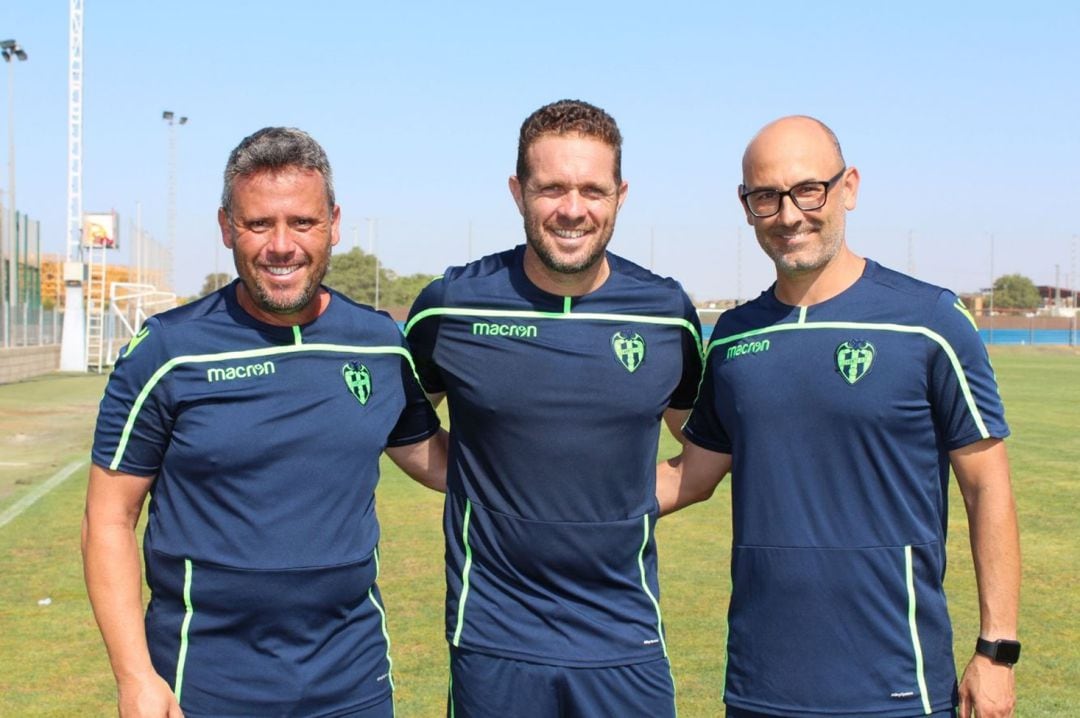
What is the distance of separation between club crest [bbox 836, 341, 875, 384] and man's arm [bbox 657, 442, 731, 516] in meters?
0.68

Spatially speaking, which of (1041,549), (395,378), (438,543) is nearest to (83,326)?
(438,543)

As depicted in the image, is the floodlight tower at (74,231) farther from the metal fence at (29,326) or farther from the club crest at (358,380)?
the club crest at (358,380)

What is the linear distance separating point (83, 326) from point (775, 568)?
117ft

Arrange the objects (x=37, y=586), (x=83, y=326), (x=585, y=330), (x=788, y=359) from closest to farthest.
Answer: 1. (x=788, y=359)
2. (x=585, y=330)
3. (x=37, y=586)
4. (x=83, y=326)

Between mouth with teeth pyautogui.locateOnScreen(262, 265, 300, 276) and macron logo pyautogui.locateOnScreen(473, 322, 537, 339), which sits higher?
mouth with teeth pyautogui.locateOnScreen(262, 265, 300, 276)

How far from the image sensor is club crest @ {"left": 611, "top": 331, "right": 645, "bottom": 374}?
3.63 metres

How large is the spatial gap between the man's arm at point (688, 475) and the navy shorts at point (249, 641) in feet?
4.05

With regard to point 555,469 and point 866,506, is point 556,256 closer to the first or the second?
point 555,469

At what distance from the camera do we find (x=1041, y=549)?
916 cm

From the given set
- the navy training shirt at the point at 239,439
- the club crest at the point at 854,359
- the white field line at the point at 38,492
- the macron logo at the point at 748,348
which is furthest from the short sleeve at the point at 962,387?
the white field line at the point at 38,492

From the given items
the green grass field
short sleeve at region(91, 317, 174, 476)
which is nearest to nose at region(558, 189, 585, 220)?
short sleeve at region(91, 317, 174, 476)

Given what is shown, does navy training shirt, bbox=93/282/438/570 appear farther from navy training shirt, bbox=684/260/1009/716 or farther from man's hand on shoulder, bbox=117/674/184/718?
navy training shirt, bbox=684/260/1009/716

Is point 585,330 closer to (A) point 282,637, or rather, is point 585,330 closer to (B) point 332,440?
(B) point 332,440

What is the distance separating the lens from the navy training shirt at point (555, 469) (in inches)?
137
